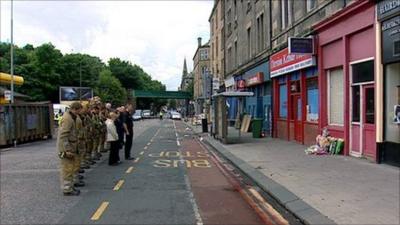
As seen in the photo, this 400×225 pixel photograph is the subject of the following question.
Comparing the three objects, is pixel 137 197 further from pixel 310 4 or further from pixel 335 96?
pixel 310 4

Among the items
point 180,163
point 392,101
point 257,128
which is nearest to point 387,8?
point 392,101

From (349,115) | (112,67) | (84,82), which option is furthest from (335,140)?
(112,67)

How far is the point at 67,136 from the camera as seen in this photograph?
10.8m

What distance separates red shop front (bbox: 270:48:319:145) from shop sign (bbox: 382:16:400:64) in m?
6.21

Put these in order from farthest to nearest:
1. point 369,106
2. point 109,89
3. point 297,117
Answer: point 109,89 → point 297,117 → point 369,106

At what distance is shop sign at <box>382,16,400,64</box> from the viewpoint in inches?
521

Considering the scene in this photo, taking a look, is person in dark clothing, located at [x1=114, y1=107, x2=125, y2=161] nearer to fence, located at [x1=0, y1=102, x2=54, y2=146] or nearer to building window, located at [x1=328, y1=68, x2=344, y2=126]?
building window, located at [x1=328, y1=68, x2=344, y2=126]

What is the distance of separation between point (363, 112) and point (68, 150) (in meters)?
8.94

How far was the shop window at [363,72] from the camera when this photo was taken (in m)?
15.1

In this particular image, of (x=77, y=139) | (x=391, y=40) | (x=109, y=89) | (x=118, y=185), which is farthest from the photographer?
(x=109, y=89)

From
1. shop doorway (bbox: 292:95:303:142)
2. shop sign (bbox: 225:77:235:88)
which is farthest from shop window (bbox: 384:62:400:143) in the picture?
shop sign (bbox: 225:77:235:88)

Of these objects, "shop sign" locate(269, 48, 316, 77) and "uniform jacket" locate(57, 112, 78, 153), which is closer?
"uniform jacket" locate(57, 112, 78, 153)

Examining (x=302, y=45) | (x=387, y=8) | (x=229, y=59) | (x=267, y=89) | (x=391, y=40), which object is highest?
(x=229, y=59)

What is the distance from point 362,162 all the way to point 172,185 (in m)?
5.75
